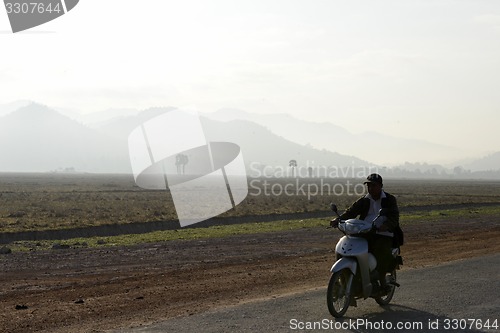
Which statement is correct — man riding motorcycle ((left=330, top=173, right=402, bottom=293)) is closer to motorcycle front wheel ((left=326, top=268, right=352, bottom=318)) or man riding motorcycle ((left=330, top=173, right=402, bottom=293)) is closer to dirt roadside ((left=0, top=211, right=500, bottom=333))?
motorcycle front wheel ((left=326, top=268, right=352, bottom=318))

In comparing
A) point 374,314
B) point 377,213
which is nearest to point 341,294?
point 374,314

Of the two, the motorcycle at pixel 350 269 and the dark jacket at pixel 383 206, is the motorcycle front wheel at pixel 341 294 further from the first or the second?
the dark jacket at pixel 383 206

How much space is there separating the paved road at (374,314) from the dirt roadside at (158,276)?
3.04 ft

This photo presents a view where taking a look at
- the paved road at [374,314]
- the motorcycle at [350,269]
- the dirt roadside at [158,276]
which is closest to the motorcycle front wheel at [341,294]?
the motorcycle at [350,269]

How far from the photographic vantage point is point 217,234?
1238 inches

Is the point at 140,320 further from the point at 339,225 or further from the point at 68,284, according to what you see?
the point at 68,284

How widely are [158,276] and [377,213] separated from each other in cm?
700

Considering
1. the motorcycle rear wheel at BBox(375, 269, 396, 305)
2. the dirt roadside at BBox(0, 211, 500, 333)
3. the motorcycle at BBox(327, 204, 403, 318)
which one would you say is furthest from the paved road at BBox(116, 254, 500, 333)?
the dirt roadside at BBox(0, 211, 500, 333)

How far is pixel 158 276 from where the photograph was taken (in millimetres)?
15438

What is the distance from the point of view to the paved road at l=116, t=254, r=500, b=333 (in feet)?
29.1

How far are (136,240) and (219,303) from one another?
1771cm

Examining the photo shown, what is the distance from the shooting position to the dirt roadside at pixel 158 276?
10578 mm

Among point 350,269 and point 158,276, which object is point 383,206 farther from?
point 158,276

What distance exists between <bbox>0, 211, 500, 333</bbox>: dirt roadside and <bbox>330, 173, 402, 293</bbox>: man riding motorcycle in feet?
8.93
